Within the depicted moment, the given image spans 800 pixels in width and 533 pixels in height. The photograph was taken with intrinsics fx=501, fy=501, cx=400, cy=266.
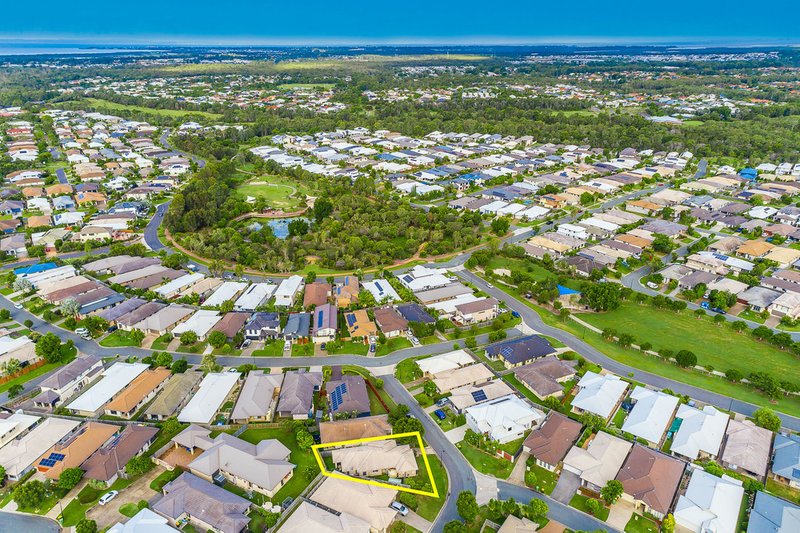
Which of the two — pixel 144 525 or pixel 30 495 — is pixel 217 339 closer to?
pixel 30 495

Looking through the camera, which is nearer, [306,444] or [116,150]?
[306,444]

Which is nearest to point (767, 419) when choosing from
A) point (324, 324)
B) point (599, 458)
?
point (599, 458)

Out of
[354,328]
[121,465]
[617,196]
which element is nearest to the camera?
[121,465]

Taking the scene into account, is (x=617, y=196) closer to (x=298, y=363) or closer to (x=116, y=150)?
(x=298, y=363)

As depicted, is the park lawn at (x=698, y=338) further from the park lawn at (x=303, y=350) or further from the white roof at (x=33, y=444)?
the white roof at (x=33, y=444)

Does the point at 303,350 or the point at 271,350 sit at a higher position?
the point at 303,350

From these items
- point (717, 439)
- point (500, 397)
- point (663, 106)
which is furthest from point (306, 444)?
point (663, 106)

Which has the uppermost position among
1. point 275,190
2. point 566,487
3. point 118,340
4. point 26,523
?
point 275,190
